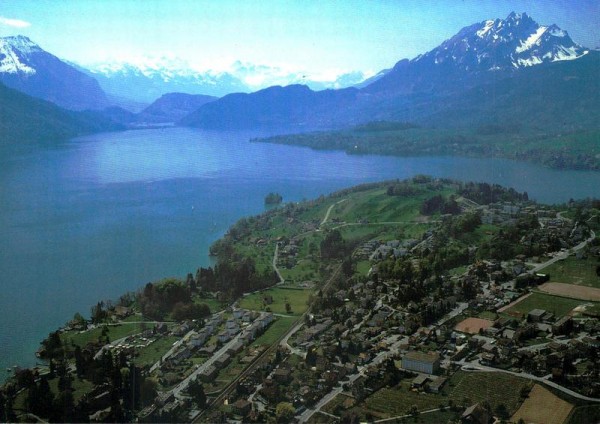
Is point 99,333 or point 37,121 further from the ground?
point 37,121

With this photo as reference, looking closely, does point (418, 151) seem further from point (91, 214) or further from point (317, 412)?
point (317, 412)

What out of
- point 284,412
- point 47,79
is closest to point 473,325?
point 284,412

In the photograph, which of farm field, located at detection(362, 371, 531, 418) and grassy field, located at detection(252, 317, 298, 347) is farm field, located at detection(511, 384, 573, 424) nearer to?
farm field, located at detection(362, 371, 531, 418)

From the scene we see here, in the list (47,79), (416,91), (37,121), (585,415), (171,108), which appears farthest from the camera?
(171,108)

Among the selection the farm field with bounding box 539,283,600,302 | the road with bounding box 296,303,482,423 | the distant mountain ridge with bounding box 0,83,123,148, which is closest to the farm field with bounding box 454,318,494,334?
the road with bounding box 296,303,482,423

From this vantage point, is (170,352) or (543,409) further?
(170,352)

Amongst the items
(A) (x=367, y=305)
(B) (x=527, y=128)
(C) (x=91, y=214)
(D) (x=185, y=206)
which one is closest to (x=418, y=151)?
(B) (x=527, y=128)

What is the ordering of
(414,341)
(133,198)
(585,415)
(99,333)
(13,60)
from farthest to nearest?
(13,60)
(133,198)
(99,333)
(414,341)
(585,415)

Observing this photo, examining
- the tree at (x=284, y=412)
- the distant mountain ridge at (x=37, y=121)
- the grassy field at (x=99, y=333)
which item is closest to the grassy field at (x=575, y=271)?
the tree at (x=284, y=412)

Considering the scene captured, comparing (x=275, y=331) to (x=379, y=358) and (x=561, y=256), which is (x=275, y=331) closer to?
(x=379, y=358)
